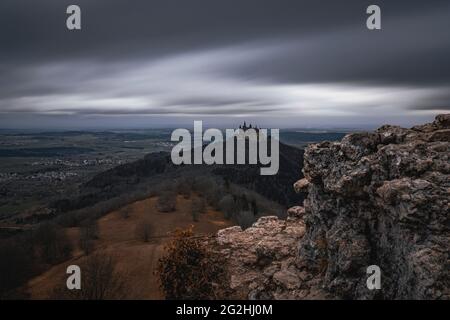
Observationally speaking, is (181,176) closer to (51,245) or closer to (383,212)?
(51,245)

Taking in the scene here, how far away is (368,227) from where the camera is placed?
19578mm

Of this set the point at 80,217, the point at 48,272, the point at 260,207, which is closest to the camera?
the point at 48,272

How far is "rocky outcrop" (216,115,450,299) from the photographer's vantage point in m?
16.0

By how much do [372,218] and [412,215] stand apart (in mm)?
3284

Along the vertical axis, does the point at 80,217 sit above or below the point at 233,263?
below

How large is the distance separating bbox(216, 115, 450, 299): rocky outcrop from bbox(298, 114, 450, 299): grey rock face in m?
0.04

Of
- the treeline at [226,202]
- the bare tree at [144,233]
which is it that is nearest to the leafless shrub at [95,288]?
the bare tree at [144,233]

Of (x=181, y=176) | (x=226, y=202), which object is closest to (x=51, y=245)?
(x=226, y=202)

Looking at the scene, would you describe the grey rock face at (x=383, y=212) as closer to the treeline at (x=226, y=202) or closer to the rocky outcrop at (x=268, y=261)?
the rocky outcrop at (x=268, y=261)

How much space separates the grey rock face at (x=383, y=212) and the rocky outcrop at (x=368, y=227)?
0.04m

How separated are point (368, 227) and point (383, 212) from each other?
134 cm

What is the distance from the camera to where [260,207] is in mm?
80938
